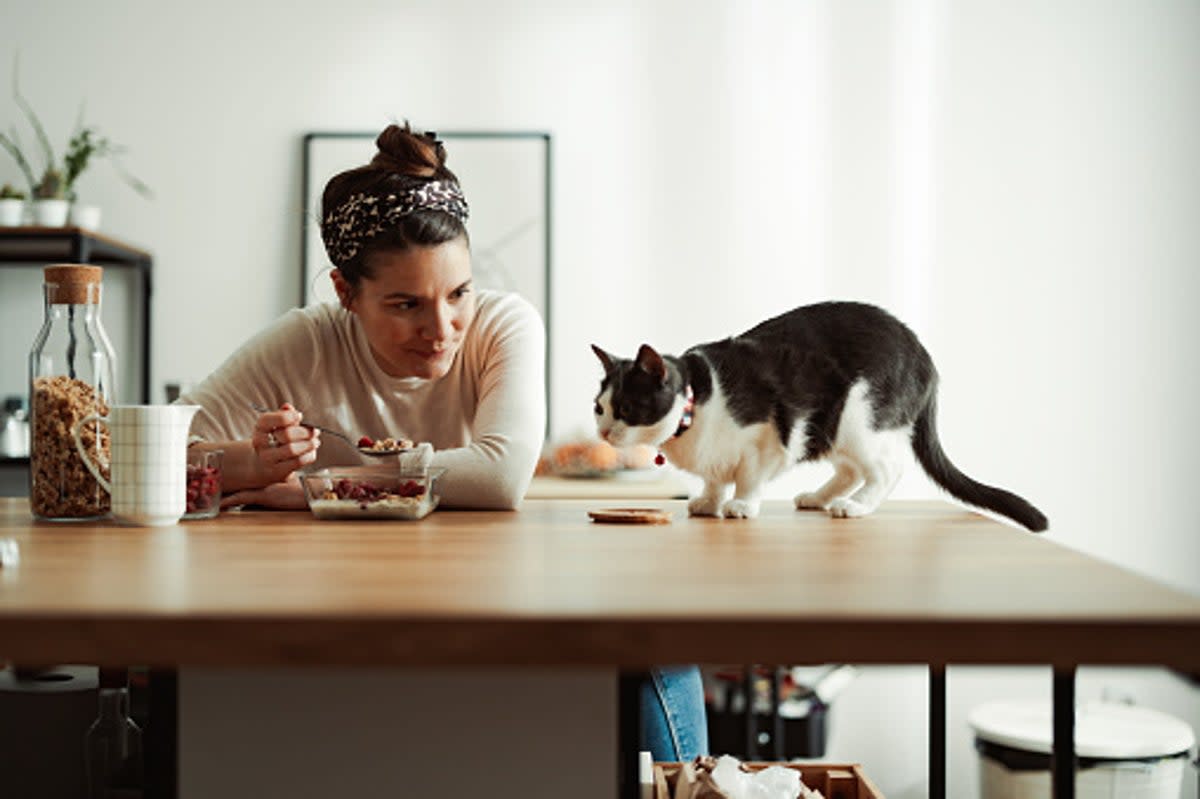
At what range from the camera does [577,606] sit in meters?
0.69

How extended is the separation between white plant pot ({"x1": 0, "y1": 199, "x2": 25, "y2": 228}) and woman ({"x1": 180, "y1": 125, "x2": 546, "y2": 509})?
1750mm

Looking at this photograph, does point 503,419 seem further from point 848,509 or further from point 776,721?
point 776,721

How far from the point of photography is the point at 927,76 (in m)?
3.41

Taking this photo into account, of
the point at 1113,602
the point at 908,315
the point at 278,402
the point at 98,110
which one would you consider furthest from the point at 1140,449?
the point at 98,110

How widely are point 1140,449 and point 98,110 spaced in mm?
3312

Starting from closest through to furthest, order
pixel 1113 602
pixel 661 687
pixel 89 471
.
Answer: pixel 1113 602 < pixel 89 471 < pixel 661 687

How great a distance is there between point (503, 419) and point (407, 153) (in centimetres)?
38

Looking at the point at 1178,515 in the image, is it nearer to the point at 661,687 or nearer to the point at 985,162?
the point at 985,162

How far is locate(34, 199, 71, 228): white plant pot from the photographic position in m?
3.06

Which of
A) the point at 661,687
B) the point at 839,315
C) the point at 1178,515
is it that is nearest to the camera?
the point at 839,315

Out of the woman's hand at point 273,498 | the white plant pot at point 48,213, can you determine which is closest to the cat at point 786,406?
the woman's hand at point 273,498

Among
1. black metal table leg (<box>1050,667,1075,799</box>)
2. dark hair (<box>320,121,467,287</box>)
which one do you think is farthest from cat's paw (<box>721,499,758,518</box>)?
dark hair (<box>320,121,467,287</box>)

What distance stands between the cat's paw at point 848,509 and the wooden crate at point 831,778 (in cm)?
37

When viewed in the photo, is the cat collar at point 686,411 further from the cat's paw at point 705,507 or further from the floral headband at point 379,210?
the floral headband at point 379,210
